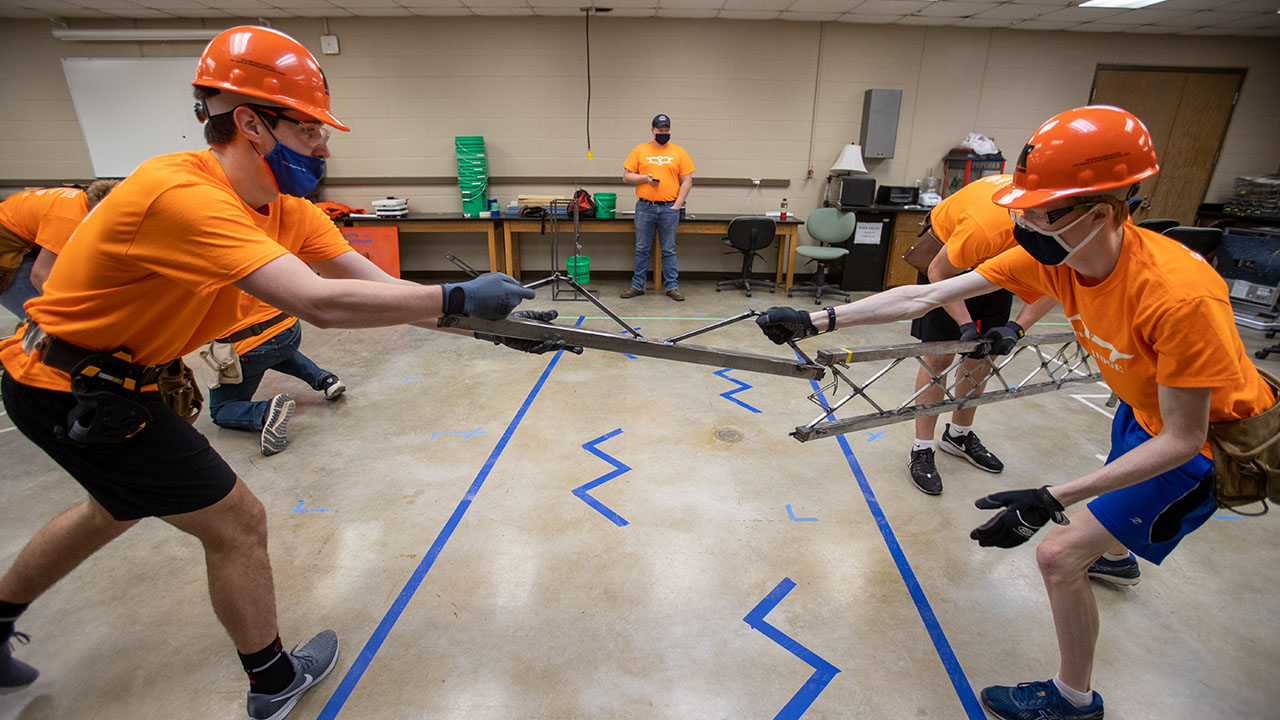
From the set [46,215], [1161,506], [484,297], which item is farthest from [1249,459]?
[46,215]

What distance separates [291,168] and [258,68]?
23 cm

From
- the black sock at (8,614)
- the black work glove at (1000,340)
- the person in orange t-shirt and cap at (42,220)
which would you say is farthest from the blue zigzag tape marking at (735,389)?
the person in orange t-shirt and cap at (42,220)

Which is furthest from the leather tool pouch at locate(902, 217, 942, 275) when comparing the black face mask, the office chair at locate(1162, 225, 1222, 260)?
the office chair at locate(1162, 225, 1222, 260)

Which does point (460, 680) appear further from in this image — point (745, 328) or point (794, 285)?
point (794, 285)

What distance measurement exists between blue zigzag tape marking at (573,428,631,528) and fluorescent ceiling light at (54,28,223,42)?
737 centimetres

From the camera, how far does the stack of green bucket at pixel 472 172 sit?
22.5 ft

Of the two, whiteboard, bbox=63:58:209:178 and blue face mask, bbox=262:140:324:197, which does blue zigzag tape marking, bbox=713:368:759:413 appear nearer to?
blue face mask, bbox=262:140:324:197

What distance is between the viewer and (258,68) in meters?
1.30

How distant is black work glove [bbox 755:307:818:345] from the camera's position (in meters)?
1.82

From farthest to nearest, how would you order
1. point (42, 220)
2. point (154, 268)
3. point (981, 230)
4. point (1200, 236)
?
point (1200, 236)
point (42, 220)
point (981, 230)
point (154, 268)

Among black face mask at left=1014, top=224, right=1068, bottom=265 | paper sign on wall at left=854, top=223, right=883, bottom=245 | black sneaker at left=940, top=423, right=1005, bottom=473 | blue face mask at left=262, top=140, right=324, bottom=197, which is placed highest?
blue face mask at left=262, top=140, right=324, bottom=197

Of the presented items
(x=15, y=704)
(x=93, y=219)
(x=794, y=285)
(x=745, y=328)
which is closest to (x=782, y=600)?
(x=93, y=219)

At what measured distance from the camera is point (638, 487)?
272 centimetres

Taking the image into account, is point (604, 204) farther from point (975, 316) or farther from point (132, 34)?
point (132, 34)
